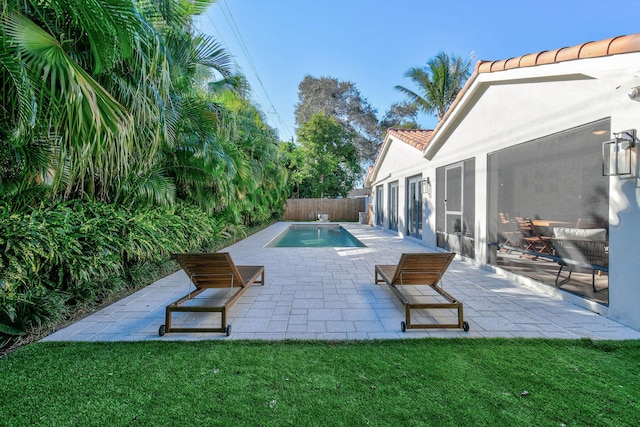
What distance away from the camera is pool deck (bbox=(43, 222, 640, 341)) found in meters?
3.97

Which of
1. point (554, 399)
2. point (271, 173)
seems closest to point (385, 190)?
point (271, 173)

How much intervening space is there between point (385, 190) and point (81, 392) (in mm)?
16946

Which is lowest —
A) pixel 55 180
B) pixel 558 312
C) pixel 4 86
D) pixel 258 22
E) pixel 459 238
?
pixel 558 312

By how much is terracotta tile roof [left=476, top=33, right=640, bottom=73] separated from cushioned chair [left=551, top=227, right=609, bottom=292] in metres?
2.59

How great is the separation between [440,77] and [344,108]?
14884mm

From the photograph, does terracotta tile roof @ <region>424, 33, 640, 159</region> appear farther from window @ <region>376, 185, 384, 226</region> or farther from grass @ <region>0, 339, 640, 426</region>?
window @ <region>376, 185, 384, 226</region>

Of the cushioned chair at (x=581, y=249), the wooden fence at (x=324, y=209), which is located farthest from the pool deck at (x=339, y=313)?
the wooden fence at (x=324, y=209)

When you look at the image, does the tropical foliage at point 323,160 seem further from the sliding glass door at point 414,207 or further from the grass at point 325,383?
the grass at point 325,383

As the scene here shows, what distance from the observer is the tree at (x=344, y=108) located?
3497cm

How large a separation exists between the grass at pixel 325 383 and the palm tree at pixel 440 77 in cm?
2243

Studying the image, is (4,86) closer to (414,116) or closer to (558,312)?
(558,312)

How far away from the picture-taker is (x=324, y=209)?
28.2 meters

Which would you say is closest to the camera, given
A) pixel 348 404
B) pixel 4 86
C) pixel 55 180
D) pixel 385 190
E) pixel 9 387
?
pixel 348 404

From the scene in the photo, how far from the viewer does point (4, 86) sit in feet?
10.0
